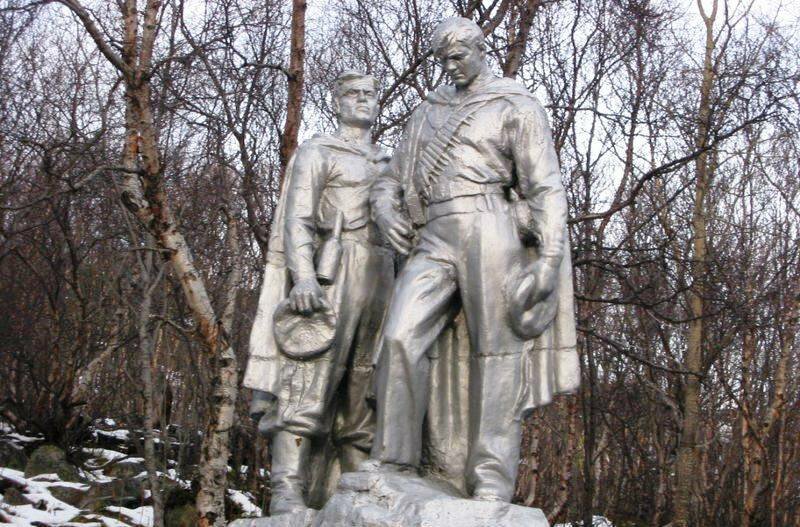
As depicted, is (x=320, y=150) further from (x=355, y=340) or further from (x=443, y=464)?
(x=443, y=464)

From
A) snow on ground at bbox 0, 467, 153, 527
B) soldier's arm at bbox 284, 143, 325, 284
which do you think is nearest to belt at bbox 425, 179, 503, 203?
soldier's arm at bbox 284, 143, 325, 284

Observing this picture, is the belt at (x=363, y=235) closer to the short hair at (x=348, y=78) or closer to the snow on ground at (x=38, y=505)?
the short hair at (x=348, y=78)

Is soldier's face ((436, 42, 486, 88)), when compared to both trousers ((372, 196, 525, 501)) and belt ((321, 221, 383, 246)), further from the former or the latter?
belt ((321, 221, 383, 246))

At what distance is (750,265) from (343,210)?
38.7ft

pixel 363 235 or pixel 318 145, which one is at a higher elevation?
pixel 318 145

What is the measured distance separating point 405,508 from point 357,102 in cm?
209

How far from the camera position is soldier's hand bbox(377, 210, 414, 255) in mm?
5438

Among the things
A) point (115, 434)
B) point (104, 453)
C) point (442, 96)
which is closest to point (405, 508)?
point (442, 96)

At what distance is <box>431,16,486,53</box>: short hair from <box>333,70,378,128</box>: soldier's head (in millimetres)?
501

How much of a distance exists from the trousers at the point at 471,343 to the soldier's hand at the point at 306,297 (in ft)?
1.12

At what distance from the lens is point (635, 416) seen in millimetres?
19578

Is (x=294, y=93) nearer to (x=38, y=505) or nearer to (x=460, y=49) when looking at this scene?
(x=460, y=49)

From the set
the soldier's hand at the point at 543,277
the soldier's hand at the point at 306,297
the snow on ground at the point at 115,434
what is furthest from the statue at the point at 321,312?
the snow on ground at the point at 115,434

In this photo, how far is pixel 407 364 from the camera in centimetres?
509
